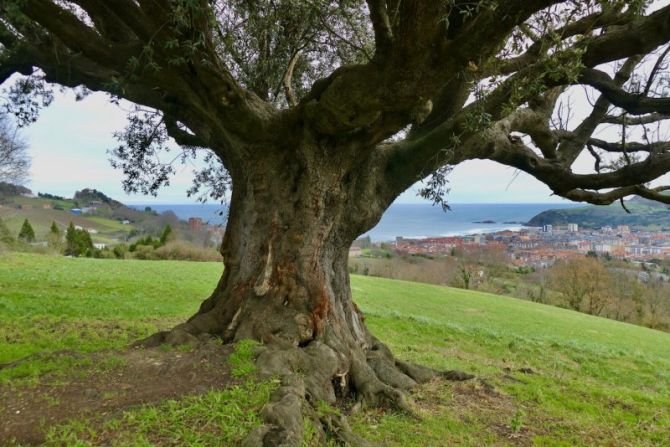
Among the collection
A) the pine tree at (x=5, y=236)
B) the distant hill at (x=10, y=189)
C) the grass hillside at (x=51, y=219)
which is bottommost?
the pine tree at (x=5, y=236)

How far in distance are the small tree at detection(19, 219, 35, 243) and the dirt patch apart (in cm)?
5056

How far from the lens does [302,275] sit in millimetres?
6777

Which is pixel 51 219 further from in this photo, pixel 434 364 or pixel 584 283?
pixel 584 283

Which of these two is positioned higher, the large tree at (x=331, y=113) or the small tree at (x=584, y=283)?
the large tree at (x=331, y=113)

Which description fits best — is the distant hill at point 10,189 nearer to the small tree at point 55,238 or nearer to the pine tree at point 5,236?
the pine tree at point 5,236

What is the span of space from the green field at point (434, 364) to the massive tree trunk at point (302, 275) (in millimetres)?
771

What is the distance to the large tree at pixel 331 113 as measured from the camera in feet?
15.7

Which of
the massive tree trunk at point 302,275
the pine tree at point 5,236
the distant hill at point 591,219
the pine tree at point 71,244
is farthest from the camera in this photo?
the pine tree at point 71,244

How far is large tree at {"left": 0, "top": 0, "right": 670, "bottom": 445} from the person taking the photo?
4793 mm

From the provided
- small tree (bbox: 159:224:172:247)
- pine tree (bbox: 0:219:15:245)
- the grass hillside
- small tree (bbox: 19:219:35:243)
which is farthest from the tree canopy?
small tree (bbox: 19:219:35:243)

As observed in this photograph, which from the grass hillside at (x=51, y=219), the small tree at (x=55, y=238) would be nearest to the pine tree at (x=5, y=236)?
the grass hillside at (x=51, y=219)

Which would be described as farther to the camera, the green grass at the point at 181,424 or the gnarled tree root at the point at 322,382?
the gnarled tree root at the point at 322,382

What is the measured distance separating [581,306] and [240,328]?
47.8 metres

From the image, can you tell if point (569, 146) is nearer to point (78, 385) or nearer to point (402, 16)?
point (402, 16)
